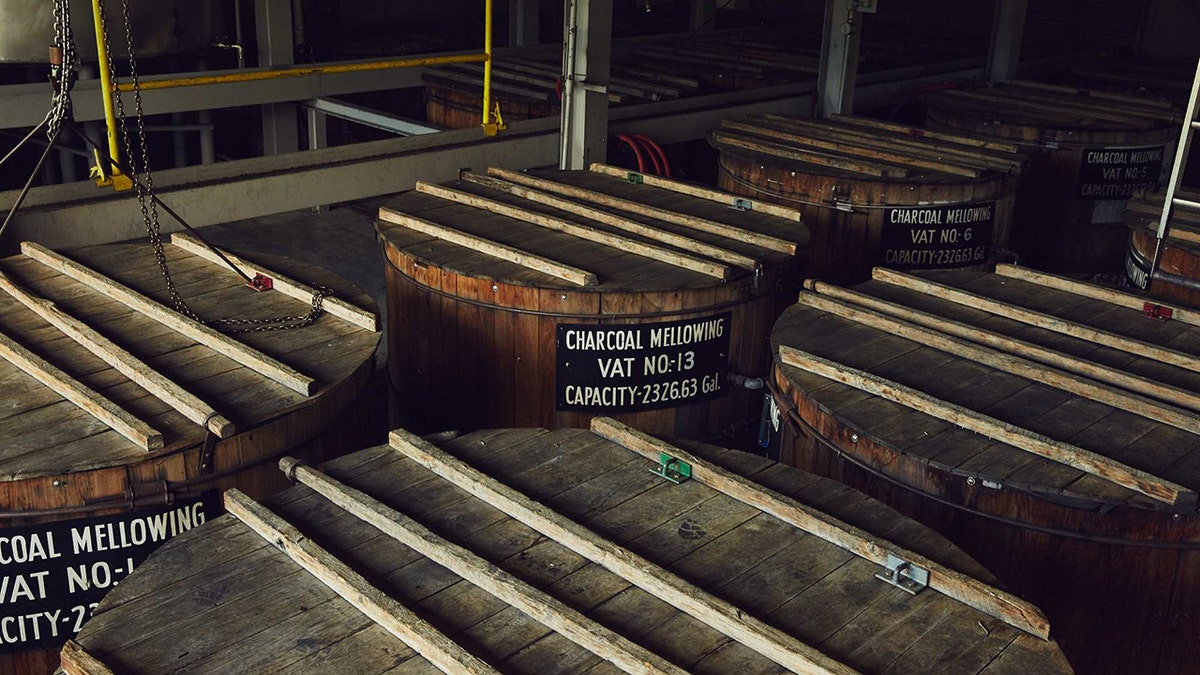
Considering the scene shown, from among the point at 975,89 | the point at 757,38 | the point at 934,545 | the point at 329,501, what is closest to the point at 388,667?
the point at 329,501

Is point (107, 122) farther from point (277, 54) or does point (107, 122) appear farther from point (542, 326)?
point (277, 54)

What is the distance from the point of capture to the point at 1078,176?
10.3 meters

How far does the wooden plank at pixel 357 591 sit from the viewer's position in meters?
3.27

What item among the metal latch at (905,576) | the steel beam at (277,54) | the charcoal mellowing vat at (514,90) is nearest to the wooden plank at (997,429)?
the metal latch at (905,576)

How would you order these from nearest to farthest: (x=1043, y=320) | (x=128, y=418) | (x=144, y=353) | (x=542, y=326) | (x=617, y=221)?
(x=128, y=418), (x=144, y=353), (x=1043, y=320), (x=542, y=326), (x=617, y=221)

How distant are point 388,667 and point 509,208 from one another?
4255 millimetres

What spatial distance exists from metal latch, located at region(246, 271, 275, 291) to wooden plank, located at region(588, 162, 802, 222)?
2.97 metres

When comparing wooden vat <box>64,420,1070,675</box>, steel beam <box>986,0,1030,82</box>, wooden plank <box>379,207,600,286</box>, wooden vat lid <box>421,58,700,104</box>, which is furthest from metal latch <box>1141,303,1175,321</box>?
steel beam <box>986,0,1030,82</box>

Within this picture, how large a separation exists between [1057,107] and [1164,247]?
4.66 meters

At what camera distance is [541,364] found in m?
6.11

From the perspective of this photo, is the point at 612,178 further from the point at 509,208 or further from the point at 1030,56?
the point at 1030,56

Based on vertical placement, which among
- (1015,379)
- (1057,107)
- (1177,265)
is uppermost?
(1057,107)

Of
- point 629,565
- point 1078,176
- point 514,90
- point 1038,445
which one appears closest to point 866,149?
point 1078,176

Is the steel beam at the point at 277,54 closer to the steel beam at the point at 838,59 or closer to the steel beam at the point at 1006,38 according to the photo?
the steel beam at the point at 838,59
